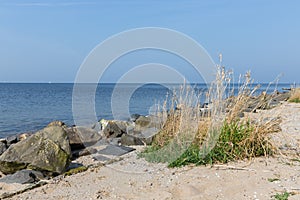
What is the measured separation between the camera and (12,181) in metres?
4.86

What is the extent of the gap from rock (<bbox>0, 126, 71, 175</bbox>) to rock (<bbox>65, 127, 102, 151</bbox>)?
164cm

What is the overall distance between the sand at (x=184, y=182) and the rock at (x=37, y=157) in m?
0.63

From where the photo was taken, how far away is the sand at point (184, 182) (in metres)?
3.49

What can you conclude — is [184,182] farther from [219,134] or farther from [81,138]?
[81,138]

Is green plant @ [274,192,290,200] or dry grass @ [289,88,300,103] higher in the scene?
dry grass @ [289,88,300,103]

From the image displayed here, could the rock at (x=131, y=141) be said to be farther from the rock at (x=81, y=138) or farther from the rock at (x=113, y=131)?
the rock at (x=113, y=131)

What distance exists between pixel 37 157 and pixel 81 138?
2.62 metres

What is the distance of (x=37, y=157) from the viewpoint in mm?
5273

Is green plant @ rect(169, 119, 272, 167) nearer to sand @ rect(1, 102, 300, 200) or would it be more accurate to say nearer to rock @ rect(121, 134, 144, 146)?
sand @ rect(1, 102, 300, 200)

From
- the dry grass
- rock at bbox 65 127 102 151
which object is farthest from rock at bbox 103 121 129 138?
the dry grass

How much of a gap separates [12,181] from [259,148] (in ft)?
12.5

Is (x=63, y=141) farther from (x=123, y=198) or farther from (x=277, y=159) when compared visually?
(x=277, y=159)

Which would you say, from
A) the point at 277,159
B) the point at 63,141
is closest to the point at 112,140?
the point at 63,141

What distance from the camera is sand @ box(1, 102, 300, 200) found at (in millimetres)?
3486
